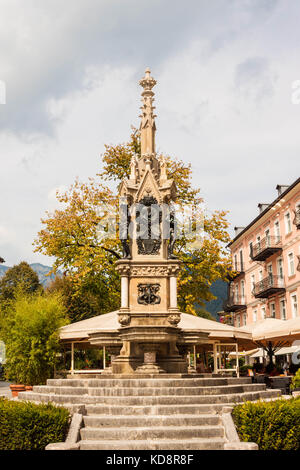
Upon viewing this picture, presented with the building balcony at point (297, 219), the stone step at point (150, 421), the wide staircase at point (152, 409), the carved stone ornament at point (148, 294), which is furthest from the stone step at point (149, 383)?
the building balcony at point (297, 219)

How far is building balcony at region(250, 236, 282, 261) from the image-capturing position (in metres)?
37.1

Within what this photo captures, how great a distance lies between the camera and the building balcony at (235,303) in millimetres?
46656

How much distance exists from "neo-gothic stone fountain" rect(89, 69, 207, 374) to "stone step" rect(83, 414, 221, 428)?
11.6 ft

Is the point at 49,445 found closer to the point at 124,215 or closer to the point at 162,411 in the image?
the point at 162,411

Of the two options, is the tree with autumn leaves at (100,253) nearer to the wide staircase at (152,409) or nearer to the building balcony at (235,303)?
the wide staircase at (152,409)

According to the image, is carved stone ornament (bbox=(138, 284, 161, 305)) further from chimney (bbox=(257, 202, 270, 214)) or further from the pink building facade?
chimney (bbox=(257, 202, 270, 214))

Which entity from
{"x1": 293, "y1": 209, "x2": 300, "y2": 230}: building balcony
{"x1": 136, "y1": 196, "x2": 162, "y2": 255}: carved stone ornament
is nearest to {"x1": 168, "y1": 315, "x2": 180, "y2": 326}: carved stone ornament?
{"x1": 136, "y1": 196, "x2": 162, "y2": 255}: carved stone ornament

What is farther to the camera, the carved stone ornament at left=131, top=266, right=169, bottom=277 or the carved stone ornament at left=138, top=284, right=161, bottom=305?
the carved stone ornament at left=131, top=266, right=169, bottom=277

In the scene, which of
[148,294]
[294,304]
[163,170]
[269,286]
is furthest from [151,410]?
[269,286]

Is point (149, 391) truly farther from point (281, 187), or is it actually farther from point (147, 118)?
point (281, 187)

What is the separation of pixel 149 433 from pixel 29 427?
1.94m

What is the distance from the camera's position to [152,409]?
28.0ft
